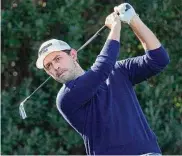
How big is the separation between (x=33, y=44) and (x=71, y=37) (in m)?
0.33

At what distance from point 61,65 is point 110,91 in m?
0.30

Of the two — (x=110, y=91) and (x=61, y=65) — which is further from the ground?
(x=61, y=65)

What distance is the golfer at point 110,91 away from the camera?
3.62 meters

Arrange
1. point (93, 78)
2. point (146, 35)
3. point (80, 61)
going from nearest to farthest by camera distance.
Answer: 1. point (93, 78)
2. point (146, 35)
3. point (80, 61)

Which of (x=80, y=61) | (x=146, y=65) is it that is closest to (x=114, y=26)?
(x=146, y=65)

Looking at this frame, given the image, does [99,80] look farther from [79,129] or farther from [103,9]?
[103,9]

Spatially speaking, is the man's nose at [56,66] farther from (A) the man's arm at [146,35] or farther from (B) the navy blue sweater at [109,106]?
(A) the man's arm at [146,35]

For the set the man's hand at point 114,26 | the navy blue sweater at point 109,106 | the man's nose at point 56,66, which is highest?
the man's hand at point 114,26

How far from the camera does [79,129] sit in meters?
3.78

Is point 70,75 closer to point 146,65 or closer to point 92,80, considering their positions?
point 92,80

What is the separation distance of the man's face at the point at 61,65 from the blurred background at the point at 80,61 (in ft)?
6.09

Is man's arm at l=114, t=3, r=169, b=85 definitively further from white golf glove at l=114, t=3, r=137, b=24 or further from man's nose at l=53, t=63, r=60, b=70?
man's nose at l=53, t=63, r=60, b=70

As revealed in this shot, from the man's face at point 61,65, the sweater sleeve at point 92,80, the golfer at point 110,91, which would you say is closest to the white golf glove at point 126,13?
the golfer at point 110,91

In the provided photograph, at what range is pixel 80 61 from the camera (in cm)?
575
